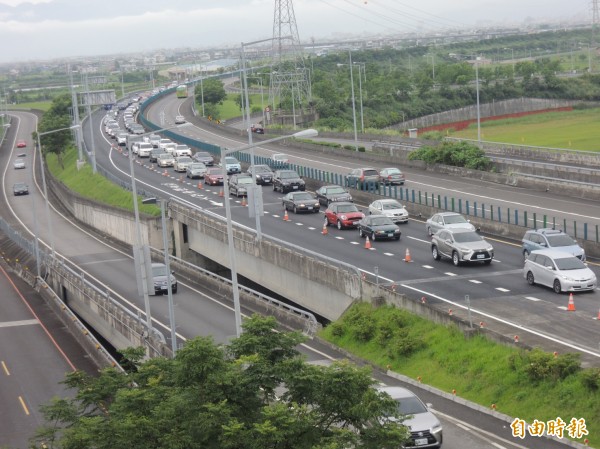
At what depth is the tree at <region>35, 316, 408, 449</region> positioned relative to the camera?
66.3 feet

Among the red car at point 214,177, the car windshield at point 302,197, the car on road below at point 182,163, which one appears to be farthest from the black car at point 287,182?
the car on road below at point 182,163

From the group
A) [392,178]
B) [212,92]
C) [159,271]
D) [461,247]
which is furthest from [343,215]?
[212,92]

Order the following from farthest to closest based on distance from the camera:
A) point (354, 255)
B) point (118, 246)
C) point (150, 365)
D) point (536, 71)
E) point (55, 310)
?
point (536, 71), point (118, 246), point (55, 310), point (354, 255), point (150, 365)

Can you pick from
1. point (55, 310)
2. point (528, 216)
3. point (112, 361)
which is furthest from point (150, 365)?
point (55, 310)

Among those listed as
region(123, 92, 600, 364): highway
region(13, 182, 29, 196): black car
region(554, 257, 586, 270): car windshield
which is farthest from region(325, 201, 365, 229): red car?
region(13, 182, 29, 196): black car

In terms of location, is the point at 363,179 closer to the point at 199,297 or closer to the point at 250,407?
the point at 199,297

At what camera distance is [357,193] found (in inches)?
2648

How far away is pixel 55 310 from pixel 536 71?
426ft

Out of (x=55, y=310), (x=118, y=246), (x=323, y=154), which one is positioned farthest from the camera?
(x=323, y=154)

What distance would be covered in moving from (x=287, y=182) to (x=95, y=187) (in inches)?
1038

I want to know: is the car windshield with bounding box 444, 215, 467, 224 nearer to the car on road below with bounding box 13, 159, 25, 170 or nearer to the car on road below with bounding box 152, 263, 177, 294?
the car on road below with bounding box 152, 263, 177, 294

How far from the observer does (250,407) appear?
21688 mm

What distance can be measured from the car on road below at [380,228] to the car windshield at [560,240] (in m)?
10.3

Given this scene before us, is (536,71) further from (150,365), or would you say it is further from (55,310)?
(150,365)
